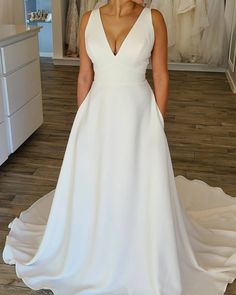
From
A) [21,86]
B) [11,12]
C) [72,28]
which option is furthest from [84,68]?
[72,28]

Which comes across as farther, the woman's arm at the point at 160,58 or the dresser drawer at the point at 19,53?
the dresser drawer at the point at 19,53

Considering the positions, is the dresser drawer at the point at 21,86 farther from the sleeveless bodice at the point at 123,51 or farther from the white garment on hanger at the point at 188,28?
the white garment on hanger at the point at 188,28

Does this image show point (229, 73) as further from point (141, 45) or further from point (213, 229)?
point (141, 45)

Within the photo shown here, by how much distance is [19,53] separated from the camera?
9.80 ft

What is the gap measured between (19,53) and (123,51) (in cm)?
166

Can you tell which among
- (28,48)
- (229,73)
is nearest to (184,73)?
(229,73)

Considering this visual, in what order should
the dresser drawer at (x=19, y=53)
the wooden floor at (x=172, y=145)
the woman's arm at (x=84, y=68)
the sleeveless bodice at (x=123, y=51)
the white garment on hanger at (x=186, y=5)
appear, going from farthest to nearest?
1. the white garment on hanger at (x=186, y=5)
2. the dresser drawer at (x=19, y=53)
3. the wooden floor at (x=172, y=145)
4. the woman's arm at (x=84, y=68)
5. the sleeveless bodice at (x=123, y=51)

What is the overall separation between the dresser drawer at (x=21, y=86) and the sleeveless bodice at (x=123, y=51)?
140 cm

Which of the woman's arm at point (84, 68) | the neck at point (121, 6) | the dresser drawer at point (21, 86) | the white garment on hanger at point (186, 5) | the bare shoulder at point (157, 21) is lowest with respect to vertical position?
the dresser drawer at point (21, 86)

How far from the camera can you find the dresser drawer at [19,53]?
278 centimetres

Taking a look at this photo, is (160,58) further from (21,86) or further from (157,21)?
(21,86)

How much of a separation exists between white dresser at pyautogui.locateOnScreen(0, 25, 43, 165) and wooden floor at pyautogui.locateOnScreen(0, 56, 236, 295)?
0.59ft

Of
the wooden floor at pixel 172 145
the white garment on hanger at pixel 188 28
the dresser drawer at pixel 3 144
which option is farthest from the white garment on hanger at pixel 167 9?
the dresser drawer at pixel 3 144

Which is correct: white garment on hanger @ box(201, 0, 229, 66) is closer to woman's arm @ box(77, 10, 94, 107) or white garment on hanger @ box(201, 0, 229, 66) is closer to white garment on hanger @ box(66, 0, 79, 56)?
white garment on hanger @ box(66, 0, 79, 56)
